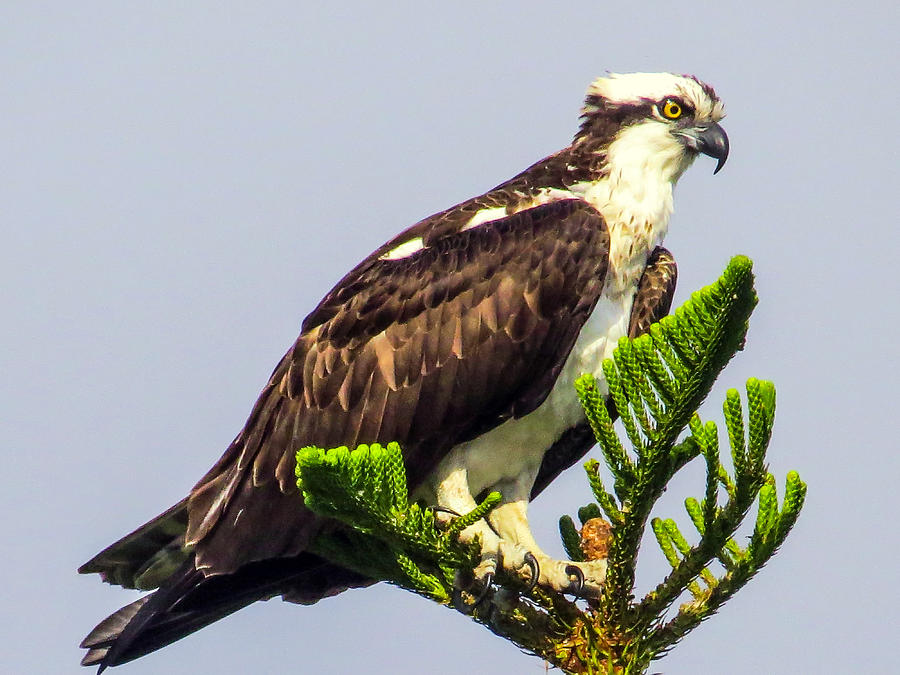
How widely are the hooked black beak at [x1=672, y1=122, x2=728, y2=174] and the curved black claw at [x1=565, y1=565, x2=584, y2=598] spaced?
3025 millimetres

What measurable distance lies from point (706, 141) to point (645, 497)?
137 inches

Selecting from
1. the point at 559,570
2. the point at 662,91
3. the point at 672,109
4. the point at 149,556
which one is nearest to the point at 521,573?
the point at 559,570

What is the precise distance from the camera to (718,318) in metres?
4.32

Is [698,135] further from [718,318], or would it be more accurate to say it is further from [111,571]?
[111,571]

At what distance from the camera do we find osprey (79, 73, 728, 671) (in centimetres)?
638

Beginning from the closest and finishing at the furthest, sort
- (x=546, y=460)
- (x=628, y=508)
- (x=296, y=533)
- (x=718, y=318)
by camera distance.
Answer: (x=718, y=318) < (x=628, y=508) < (x=296, y=533) < (x=546, y=460)

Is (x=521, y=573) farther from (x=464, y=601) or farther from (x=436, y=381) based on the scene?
(x=436, y=381)

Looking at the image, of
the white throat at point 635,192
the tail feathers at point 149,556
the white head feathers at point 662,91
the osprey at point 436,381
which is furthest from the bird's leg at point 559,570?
the white head feathers at point 662,91

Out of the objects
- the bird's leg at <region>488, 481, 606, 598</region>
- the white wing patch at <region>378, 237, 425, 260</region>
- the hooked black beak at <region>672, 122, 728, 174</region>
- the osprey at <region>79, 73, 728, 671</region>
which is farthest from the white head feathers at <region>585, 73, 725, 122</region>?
the bird's leg at <region>488, 481, 606, 598</region>

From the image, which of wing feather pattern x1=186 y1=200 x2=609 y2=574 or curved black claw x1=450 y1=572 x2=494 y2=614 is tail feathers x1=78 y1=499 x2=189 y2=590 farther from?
curved black claw x1=450 y1=572 x2=494 y2=614

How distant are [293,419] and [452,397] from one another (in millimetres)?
914

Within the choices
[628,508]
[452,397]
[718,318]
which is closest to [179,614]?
[452,397]

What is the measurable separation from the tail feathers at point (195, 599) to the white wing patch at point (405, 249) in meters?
1.72

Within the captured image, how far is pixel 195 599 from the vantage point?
21.4ft
